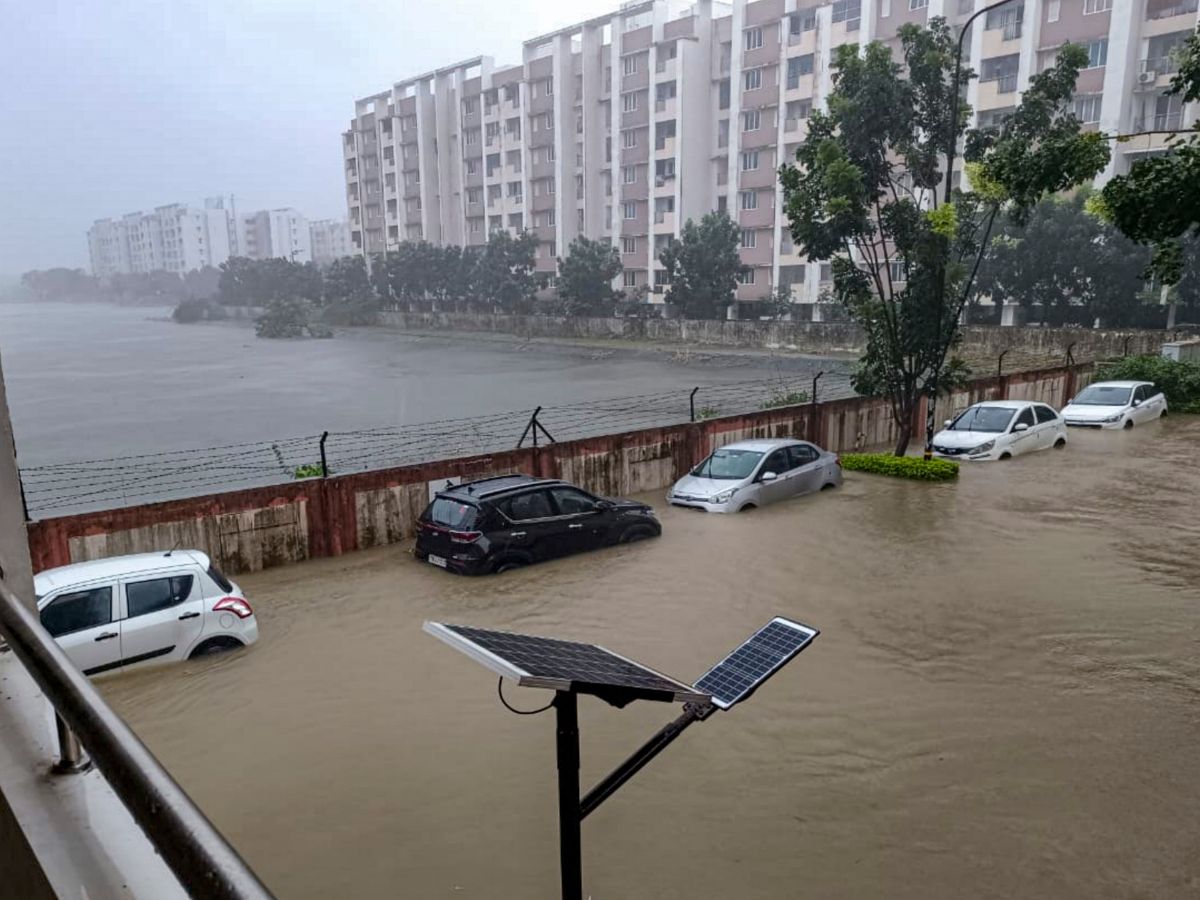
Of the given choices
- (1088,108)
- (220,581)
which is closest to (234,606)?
(220,581)

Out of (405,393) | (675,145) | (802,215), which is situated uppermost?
(675,145)

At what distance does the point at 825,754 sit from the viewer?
7.52 m

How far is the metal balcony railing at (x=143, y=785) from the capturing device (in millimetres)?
1113

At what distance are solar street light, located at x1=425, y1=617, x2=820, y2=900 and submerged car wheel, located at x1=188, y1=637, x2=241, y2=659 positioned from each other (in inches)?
268

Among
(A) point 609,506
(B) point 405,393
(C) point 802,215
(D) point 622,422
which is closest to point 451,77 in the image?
(B) point 405,393

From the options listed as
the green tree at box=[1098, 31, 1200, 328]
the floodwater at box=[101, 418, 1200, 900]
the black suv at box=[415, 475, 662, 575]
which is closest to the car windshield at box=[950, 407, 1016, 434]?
the floodwater at box=[101, 418, 1200, 900]

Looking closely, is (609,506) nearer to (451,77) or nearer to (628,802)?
(628,802)

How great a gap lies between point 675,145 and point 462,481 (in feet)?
191

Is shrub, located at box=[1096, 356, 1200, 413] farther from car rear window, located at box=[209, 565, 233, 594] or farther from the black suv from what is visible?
car rear window, located at box=[209, 565, 233, 594]

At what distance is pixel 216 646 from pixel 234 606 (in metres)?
0.49

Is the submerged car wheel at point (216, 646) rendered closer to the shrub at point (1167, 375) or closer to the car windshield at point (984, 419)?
the car windshield at point (984, 419)

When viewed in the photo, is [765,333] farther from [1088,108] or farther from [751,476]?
[751,476]

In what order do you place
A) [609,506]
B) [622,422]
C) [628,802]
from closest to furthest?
1. [628,802]
2. [609,506]
3. [622,422]

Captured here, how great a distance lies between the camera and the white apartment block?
4675 cm
